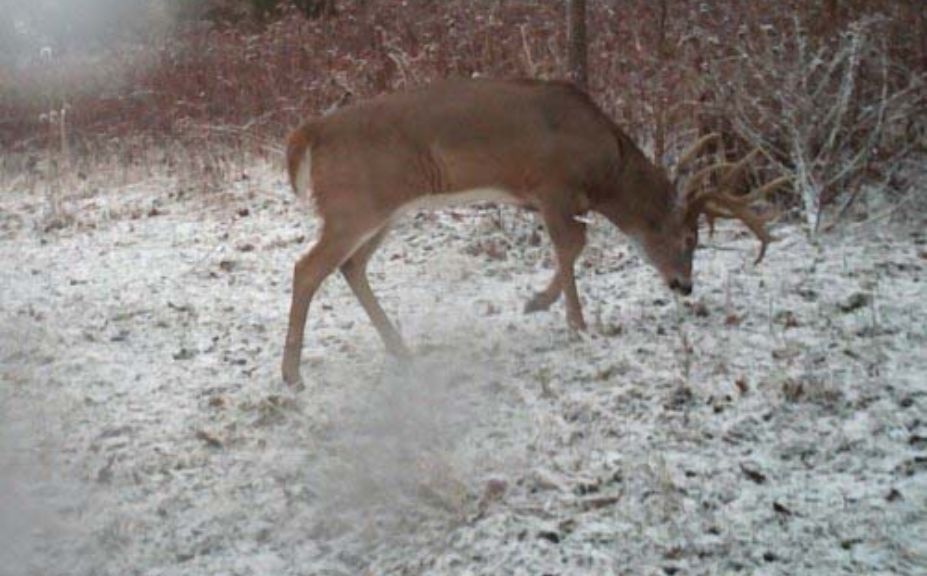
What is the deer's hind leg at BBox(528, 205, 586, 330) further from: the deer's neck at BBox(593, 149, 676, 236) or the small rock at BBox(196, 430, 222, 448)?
the small rock at BBox(196, 430, 222, 448)

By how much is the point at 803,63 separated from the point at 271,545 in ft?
15.5

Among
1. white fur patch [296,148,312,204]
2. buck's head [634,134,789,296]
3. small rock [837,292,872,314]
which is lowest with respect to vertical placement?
small rock [837,292,872,314]

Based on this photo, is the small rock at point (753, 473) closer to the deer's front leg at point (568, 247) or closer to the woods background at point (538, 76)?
the deer's front leg at point (568, 247)

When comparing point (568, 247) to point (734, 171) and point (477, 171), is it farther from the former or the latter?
point (734, 171)

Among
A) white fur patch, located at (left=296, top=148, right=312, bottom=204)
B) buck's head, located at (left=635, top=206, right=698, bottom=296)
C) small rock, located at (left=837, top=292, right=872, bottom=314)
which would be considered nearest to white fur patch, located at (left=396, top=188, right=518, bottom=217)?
white fur patch, located at (left=296, top=148, right=312, bottom=204)

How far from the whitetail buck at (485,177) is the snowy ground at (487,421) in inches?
14.2

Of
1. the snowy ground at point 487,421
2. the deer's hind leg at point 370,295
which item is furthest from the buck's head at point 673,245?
the deer's hind leg at point 370,295

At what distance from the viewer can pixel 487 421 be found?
17.0 feet

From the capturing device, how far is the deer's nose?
6566mm

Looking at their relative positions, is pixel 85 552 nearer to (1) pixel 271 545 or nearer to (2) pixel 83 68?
(1) pixel 271 545

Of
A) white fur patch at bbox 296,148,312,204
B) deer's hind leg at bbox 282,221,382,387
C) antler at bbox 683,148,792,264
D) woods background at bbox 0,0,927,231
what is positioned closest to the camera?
deer's hind leg at bbox 282,221,382,387

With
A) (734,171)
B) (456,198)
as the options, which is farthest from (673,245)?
(456,198)

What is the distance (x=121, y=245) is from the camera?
30.3ft

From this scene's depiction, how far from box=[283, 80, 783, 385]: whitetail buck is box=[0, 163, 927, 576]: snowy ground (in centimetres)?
36
